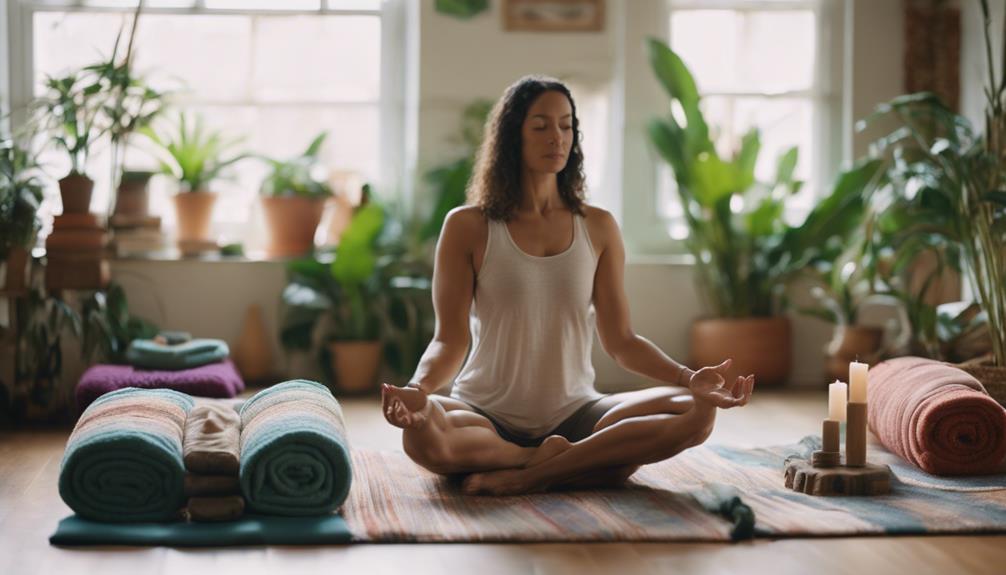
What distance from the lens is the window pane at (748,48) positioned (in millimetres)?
5574

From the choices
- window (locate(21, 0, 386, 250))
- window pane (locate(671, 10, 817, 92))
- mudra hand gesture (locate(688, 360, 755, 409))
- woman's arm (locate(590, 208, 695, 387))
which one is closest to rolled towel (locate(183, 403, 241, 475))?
woman's arm (locate(590, 208, 695, 387))

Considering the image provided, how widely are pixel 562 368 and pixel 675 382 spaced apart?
0.28m

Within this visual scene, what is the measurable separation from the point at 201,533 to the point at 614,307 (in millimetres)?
1195

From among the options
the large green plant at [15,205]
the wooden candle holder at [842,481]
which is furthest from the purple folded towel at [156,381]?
the wooden candle holder at [842,481]

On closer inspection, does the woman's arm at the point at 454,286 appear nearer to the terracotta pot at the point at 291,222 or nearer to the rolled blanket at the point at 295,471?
the rolled blanket at the point at 295,471

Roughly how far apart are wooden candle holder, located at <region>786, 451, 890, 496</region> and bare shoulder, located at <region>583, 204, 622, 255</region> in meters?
0.74

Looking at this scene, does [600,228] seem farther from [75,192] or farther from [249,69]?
[249,69]

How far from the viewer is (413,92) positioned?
538 centimetres

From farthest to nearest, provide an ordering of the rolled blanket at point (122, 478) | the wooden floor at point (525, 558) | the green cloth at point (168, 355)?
the green cloth at point (168, 355), the rolled blanket at point (122, 478), the wooden floor at point (525, 558)

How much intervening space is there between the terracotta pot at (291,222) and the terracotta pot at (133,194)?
0.47 meters

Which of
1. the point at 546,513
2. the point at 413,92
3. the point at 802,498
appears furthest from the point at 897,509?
the point at 413,92

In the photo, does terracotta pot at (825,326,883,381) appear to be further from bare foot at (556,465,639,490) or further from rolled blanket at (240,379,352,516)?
rolled blanket at (240,379,352,516)

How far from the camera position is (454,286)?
3229 mm

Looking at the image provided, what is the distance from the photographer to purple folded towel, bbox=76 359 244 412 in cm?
424
